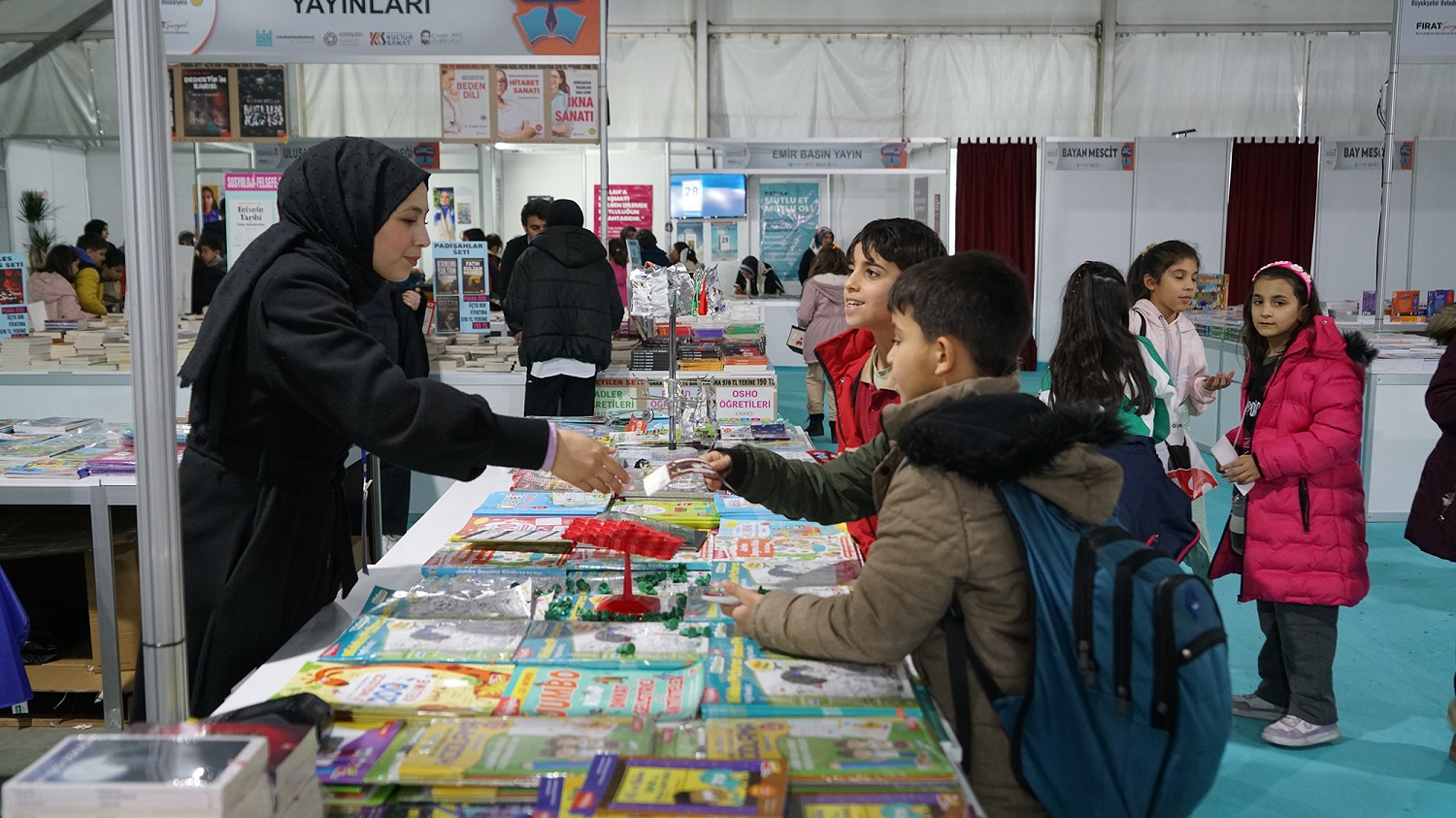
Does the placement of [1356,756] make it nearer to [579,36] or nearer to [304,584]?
[304,584]

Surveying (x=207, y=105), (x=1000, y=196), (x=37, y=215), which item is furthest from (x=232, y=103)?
(x=1000, y=196)

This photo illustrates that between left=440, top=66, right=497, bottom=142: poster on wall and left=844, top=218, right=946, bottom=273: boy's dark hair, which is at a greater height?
left=440, top=66, right=497, bottom=142: poster on wall

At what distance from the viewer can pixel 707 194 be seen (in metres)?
12.8

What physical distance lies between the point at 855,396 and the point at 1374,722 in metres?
2.10

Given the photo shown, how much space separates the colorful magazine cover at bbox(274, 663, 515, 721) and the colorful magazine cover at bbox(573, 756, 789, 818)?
11.3 inches

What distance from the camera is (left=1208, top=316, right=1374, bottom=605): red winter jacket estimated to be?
316 centimetres

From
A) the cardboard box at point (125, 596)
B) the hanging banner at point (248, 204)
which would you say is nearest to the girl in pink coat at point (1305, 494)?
the cardboard box at point (125, 596)

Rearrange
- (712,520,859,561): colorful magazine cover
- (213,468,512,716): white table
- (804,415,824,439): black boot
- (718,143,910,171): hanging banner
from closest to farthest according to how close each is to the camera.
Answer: (213,468,512,716): white table, (712,520,859,561): colorful magazine cover, (804,415,824,439): black boot, (718,143,910,171): hanging banner

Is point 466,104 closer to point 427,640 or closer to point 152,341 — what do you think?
point 427,640

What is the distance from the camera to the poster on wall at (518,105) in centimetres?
566

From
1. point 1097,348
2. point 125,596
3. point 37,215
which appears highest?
point 37,215

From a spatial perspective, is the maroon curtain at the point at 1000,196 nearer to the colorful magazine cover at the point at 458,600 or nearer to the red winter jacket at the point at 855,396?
the red winter jacket at the point at 855,396

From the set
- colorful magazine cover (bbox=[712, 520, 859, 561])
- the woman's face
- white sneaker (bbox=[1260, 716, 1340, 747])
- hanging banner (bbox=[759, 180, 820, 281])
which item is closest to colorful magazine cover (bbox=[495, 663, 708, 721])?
colorful magazine cover (bbox=[712, 520, 859, 561])

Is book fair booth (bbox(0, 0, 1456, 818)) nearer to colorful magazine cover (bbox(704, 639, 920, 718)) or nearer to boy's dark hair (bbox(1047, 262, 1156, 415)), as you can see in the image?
colorful magazine cover (bbox(704, 639, 920, 718))
